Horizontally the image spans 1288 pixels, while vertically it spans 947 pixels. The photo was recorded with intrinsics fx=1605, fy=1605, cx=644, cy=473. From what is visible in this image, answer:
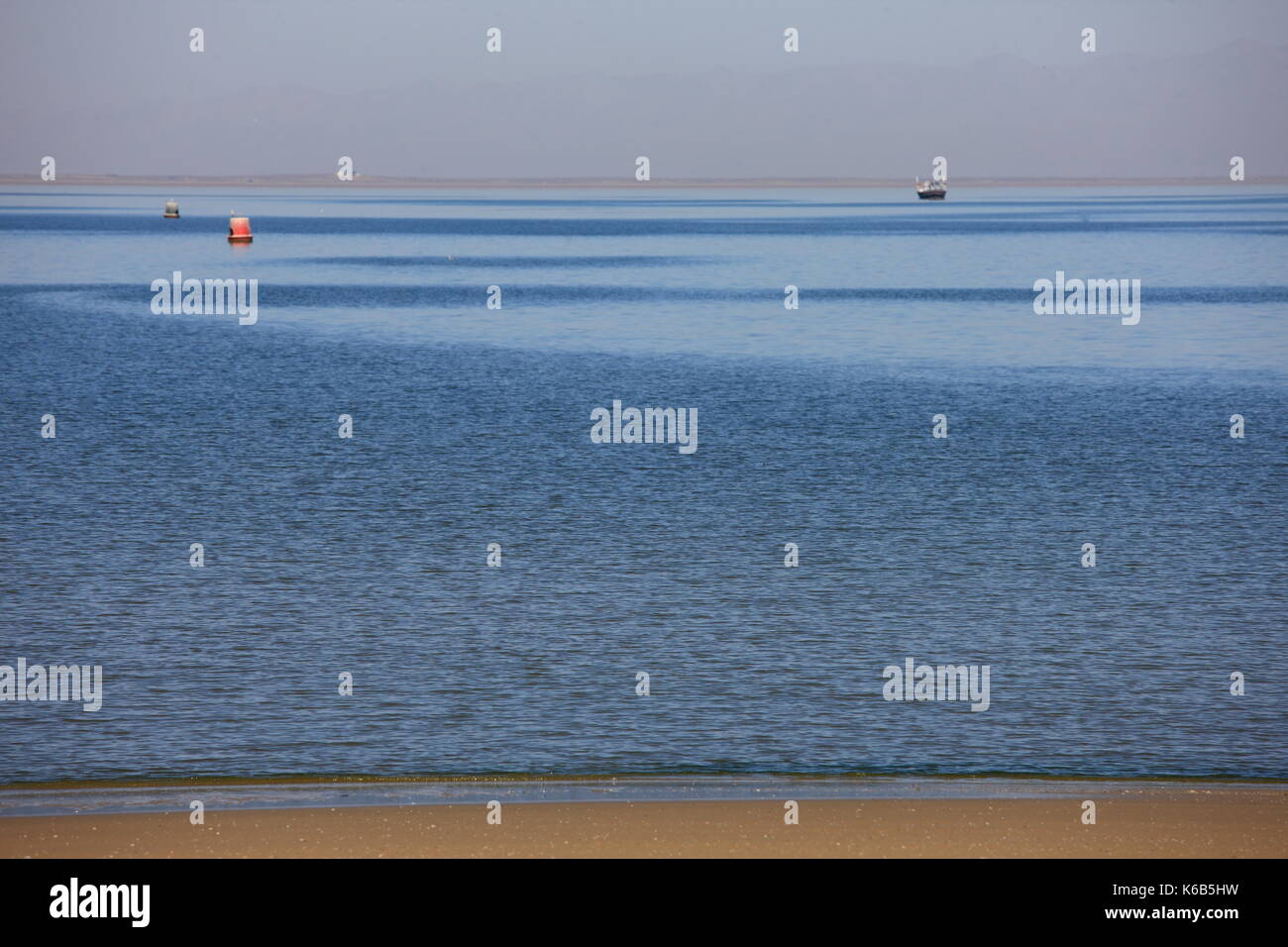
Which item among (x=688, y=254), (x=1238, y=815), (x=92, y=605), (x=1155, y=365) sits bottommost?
(x=1238, y=815)

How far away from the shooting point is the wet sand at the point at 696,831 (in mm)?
12648

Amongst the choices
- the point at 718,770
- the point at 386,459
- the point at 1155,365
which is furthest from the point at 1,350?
the point at 718,770

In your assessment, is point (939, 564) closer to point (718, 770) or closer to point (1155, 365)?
point (718, 770)

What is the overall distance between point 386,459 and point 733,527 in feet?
39.4

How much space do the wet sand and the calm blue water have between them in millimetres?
2641

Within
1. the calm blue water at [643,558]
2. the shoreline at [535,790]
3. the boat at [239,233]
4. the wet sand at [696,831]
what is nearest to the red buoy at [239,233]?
the boat at [239,233]

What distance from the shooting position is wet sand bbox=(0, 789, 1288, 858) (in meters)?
12.6

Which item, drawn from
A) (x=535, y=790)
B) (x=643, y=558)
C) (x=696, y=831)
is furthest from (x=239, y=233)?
(x=696, y=831)

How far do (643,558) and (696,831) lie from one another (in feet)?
47.1

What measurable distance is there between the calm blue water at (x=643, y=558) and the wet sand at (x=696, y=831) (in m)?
2.64

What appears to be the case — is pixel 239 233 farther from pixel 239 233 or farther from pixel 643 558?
pixel 643 558

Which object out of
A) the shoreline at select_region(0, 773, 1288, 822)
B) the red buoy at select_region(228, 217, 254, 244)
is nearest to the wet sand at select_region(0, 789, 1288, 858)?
the shoreline at select_region(0, 773, 1288, 822)
